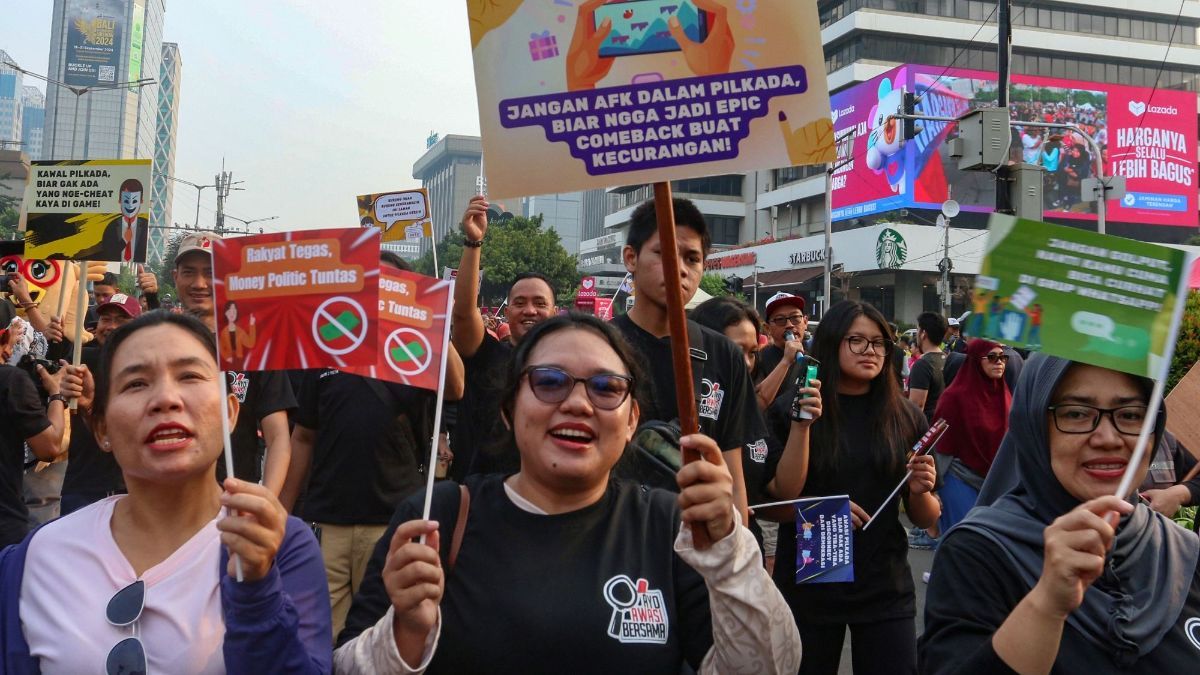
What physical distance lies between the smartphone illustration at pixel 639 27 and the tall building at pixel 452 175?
145395 mm

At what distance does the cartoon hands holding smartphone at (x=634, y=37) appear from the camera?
218cm

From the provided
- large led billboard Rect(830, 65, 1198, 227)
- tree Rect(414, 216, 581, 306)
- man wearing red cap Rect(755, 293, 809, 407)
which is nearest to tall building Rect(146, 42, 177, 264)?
tree Rect(414, 216, 581, 306)

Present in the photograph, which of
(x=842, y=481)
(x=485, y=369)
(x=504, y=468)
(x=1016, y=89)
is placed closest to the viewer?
(x=504, y=468)

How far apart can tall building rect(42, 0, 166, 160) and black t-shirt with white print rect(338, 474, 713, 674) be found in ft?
282

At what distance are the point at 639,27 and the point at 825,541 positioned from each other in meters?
2.11

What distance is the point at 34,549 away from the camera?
2.10m

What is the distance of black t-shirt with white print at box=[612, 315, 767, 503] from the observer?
132 inches

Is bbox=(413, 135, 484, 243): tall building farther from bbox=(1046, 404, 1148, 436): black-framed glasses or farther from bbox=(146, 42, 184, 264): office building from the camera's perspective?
bbox=(1046, 404, 1148, 436): black-framed glasses

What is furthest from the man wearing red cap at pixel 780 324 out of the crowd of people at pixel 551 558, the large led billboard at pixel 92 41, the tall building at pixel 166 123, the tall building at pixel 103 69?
the tall building at pixel 166 123

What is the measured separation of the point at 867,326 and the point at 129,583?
116 inches

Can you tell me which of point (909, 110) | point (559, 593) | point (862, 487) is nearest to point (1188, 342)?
point (862, 487)

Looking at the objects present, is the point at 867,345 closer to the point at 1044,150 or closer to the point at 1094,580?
the point at 1094,580

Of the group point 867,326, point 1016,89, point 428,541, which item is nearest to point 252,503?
point 428,541

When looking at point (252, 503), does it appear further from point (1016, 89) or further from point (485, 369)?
point (1016, 89)
